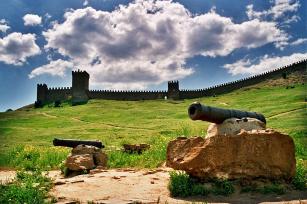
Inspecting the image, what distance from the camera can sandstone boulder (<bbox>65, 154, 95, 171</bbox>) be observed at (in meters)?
16.2

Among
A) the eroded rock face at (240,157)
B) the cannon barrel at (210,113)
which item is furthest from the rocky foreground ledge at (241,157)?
the cannon barrel at (210,113)

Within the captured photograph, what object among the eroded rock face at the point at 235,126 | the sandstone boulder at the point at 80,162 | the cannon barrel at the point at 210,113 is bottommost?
the sandstone boulder at the point at 80,162

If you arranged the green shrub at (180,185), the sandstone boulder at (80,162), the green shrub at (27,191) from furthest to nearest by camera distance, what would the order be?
the sandstone boulder at (80,162) < the green shrub at (180,185) < the green shrub at (27,191)

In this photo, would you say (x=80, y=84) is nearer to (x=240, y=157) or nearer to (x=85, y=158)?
(x=85, y=158)

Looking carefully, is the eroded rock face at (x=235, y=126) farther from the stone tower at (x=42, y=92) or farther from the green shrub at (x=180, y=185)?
the stone tower at (x=42, y=92)

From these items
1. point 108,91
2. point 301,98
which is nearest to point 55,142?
point 301,98

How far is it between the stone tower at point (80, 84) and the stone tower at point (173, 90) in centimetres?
1947

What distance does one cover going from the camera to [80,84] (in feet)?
347

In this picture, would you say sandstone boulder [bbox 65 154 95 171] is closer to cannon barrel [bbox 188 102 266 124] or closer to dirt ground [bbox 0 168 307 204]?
dirt ground [bbox 0 168 307 204]

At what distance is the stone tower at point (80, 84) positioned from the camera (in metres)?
103

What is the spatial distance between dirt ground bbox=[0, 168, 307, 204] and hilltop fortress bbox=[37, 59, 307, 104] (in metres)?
73.0

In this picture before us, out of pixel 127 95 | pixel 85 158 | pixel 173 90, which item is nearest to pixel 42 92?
pixel 127 95

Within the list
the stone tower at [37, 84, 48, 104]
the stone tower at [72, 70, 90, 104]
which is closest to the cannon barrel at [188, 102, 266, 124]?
the stone tower at [72, 70, 90, 104]

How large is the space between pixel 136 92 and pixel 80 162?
281ft
